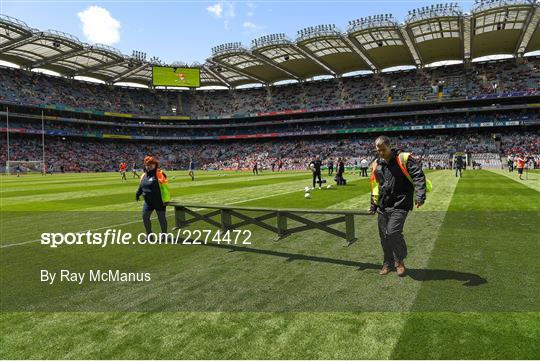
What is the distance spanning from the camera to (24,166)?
59.0m

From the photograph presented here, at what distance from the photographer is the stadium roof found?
49.8 meters

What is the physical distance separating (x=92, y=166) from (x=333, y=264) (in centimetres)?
7235

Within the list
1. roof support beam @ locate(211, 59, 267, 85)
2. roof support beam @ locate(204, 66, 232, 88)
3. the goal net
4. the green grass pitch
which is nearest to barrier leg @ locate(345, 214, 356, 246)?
the green grass pitch

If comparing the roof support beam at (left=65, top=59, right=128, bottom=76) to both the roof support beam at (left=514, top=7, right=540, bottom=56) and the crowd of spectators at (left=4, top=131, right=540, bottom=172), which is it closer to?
the crowd of spectators at (left=4, top=131, right=540, bottom=172)

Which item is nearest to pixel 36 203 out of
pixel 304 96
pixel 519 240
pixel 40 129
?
pixel 519 240

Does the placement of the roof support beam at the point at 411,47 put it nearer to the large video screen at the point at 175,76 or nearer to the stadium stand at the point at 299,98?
the stadium stand at the point at 299,98

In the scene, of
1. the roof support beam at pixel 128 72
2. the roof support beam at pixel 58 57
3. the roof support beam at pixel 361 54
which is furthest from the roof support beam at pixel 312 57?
the roof support beam at pixel 58 57

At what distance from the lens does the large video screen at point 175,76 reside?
2840 inches

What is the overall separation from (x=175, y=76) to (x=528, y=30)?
6157cm

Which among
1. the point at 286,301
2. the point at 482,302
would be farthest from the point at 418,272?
the point at 286,301

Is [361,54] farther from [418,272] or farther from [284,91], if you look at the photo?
[418,272]

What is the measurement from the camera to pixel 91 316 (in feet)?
15.0

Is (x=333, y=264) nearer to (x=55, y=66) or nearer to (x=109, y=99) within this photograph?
(x=55, y=66)

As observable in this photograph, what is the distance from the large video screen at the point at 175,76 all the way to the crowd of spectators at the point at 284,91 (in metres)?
15.5
